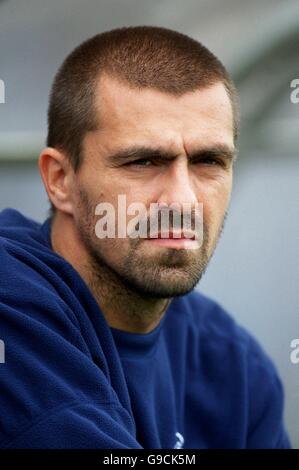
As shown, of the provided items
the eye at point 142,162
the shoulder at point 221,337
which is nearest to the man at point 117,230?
the eye at point 142,162

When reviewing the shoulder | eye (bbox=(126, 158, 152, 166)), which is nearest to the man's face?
eye (bbox=(126, 158, 152, 166))

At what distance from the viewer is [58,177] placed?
55.8 inches

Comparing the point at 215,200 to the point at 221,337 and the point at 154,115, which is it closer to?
the point at 154,115

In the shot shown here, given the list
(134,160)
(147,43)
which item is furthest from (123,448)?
(147,43)

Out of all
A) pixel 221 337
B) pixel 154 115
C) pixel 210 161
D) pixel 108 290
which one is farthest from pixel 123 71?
pixel 221 337

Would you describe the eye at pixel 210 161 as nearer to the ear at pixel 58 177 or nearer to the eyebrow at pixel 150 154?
the eyebrow at pixel 150 154

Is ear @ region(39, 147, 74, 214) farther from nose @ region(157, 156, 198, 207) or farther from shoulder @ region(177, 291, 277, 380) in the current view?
shoulder @ region(177, 291, 277, 380)

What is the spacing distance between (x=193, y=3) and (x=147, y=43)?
86 centimetres

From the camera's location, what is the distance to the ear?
4.56 ft

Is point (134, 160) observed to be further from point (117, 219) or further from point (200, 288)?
point (200, 288)

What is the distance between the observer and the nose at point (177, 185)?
1262mm

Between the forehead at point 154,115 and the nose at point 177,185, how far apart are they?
0.04 meters

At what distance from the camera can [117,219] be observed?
1285 millimetres

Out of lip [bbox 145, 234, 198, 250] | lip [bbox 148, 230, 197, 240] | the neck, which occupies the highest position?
lip [bbox 148, 230, 197, 240]
